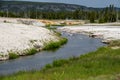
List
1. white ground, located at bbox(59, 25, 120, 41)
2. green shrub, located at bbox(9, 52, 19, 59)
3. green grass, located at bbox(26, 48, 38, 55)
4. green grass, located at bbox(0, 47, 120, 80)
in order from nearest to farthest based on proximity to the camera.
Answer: green grass, located at bbox(0, 47, 120, 80) → green shrub, located at bbox(9, 52, 19, 59) → green grass, located at bbox(26, 48, 38, 55) → white ground, located at bbox(59, 25, 120, 41)

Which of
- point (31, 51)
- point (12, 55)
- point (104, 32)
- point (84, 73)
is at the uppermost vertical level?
point (84, 73)

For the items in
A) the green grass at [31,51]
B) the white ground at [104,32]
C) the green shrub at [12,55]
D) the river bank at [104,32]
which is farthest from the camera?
the white ground at [104,32]

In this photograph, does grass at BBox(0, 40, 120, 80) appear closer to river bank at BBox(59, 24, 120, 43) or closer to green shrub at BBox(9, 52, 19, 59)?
green shrub at BBox(9, 52, 19, 59)

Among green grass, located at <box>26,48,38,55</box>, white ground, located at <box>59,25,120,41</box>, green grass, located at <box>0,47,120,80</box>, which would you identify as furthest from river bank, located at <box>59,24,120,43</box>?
green grass, located at <box>0,47,120,80</box>

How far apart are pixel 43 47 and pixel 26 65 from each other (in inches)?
697

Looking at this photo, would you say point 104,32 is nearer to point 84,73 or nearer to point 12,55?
point 12,55

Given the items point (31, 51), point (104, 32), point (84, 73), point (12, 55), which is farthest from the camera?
point (104, 32)

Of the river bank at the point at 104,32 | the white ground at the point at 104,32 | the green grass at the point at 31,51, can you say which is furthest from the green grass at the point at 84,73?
the white ground at the point at 104,32

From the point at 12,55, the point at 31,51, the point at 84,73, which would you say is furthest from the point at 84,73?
the point at 31,51

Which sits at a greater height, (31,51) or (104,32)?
(31,51)

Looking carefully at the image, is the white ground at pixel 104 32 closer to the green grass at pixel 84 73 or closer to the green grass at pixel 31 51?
the green grass at pixel 31 51

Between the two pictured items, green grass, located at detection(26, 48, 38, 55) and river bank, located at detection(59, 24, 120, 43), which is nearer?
green grass, located at detection(26, 48, 38, 55)

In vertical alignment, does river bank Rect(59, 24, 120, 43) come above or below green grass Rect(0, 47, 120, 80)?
below

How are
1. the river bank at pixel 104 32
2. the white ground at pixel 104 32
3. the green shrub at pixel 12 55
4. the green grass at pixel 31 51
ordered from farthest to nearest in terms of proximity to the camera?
the white ground at pixel 104 32 → the river bank at pixel 104 32 → the green grass at pixel 31 51 → the green shrub at pixel 12 55
